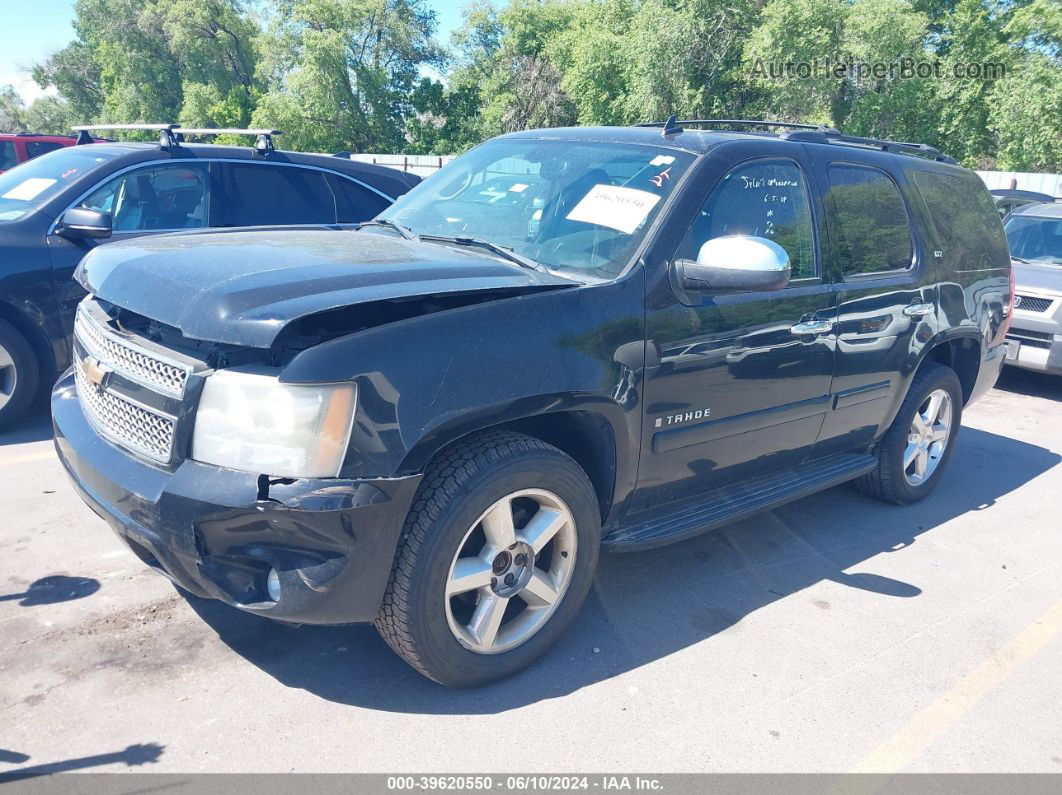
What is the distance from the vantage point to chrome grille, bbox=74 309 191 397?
268 centimetres

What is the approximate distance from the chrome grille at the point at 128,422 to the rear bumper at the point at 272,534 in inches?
3.0

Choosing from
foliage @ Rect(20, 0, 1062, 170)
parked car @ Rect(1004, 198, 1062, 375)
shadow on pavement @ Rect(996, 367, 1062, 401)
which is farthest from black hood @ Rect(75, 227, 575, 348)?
foliage @ Rect(20, 0, 1062, 170)

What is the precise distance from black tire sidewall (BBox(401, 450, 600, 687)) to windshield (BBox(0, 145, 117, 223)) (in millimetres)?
4174

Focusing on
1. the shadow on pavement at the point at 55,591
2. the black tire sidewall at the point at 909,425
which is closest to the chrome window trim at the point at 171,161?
the shadow on pavement at the point at 55,591

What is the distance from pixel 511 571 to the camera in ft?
10.0

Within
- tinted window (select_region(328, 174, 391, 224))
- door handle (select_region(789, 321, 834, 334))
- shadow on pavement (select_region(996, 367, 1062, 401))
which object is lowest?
shadow on pavement (select_region(996, 367, 1062, 401))

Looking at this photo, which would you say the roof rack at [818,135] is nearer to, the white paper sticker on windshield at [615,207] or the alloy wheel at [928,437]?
the white paper sticker on windshield at [615,207]

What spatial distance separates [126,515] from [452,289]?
1.27 metres

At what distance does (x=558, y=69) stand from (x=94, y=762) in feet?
151

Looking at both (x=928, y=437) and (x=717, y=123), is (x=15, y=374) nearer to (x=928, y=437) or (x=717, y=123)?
(x=717, y=123)

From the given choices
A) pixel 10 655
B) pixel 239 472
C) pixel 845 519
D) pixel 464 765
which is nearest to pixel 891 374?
pixel 845 519

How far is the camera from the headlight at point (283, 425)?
250 centimetres

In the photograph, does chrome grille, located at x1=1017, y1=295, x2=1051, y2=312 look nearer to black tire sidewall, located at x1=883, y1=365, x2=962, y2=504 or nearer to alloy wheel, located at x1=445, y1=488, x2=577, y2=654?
black tire sidewall, located at x1=883, y1=365, x2=962, y2=504

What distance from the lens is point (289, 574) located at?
2574 mm
